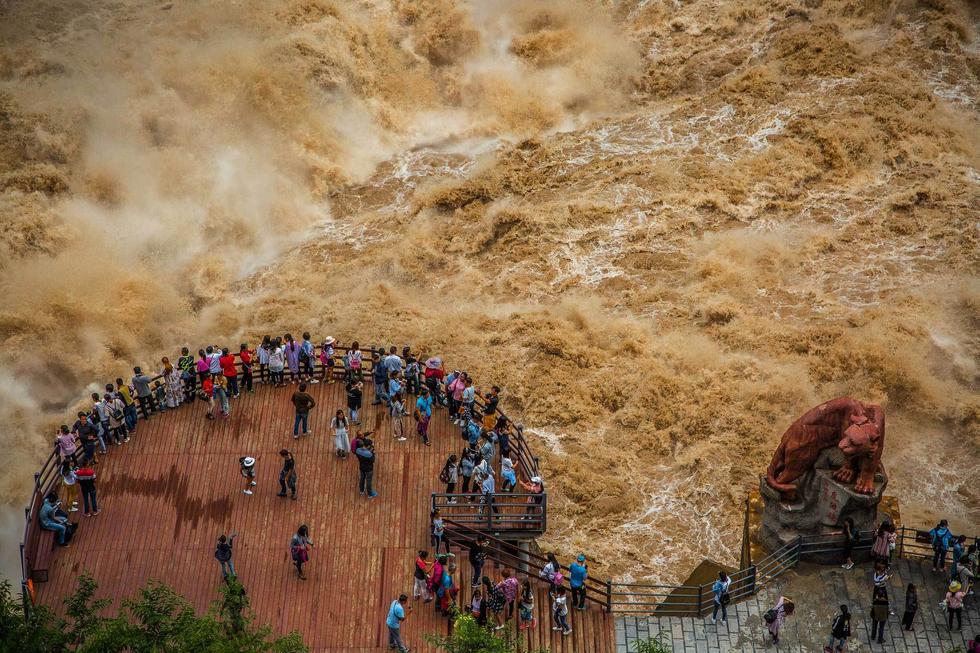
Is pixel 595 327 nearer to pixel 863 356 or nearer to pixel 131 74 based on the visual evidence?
pixel 863 356

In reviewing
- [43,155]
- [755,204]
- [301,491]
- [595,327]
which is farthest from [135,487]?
[755,204]

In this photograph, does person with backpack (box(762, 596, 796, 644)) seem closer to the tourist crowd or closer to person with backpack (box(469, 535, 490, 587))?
the tourist crowd

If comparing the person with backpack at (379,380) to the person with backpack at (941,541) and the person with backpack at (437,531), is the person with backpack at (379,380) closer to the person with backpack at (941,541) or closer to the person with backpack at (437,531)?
the person with backpack at (437,531)

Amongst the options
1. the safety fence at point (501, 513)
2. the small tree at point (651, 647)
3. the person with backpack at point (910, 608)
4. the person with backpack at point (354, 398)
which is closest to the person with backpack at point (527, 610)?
the safety fence at point (501, 513)

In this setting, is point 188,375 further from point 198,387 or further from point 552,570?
point 552,570

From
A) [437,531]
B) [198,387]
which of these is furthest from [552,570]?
[198,387]

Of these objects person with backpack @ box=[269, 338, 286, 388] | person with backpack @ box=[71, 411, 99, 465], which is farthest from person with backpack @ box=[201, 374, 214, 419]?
person with backpack @ box=[71, 411, 99, 465]
